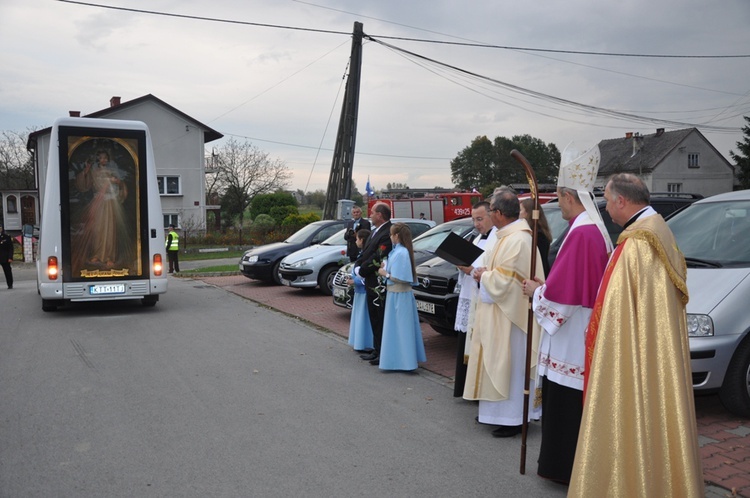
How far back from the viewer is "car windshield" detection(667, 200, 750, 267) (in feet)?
20.6

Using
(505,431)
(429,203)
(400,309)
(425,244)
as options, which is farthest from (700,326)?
(429,203)

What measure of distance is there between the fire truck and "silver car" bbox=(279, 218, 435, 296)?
1653 cm

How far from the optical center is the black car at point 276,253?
54.2 ft

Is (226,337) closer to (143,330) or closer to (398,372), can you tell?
(143,330)

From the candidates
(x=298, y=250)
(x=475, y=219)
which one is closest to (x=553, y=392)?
(x=475, y=219)

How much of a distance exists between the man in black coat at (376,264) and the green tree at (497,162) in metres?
70.0

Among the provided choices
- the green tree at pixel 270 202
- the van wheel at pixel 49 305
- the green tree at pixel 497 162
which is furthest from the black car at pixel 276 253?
A: the green tree at pixel 497 162

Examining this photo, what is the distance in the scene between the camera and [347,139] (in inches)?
1024

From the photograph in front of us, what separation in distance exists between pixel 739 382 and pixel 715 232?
5.55 feet

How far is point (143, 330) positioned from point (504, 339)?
714cm

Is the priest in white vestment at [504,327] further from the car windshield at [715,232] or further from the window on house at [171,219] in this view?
the window on house at [171,219]

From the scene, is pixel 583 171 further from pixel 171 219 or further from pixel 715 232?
pixel 171 219

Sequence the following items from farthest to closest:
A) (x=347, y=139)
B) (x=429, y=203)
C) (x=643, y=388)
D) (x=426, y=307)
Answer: (x=429, y=203) → (x=347, y=139) → (x=426, y=307) → (x=643, y=388)

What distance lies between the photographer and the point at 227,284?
59.0 ft
